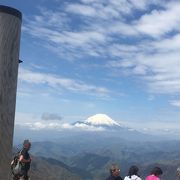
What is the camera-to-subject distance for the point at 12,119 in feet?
21.2

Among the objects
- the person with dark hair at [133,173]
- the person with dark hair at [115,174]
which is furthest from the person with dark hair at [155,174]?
the person with dark hair at [115,174]

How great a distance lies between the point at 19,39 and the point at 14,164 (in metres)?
4.08

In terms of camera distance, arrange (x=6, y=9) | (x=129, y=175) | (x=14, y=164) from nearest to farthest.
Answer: (x=6, y=9), (x=14, y=164), (x=129, y=175)

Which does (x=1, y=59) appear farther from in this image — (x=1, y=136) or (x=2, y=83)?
(x=1, y=136)

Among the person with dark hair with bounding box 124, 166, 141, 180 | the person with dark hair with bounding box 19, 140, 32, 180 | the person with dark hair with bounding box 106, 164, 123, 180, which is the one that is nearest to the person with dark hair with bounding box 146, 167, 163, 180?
the person with dark hair with bounding box 124, 166, 141, 180

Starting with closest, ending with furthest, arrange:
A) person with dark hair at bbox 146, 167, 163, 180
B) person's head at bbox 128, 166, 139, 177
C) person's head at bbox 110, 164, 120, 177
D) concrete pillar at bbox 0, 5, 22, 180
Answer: concrete pillar at bbox 0, 5, 22, 180 < person's head at bbox 110, 164, 120, 177 < person's head at bbox 128, 166, 139, 177 < person with dark hair at bbox 146, 167, 163, 180

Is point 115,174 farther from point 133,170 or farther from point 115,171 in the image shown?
point 133,170

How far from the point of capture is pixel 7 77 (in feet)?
21.0

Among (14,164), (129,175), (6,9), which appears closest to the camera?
(6,9)

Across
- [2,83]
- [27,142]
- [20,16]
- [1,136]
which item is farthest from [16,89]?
[27,142]

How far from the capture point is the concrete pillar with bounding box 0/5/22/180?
6.38 metres

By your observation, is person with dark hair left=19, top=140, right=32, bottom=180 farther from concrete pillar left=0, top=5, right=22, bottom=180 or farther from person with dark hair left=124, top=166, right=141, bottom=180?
person with dark hair left=124, top=166, right=141, bottom=180

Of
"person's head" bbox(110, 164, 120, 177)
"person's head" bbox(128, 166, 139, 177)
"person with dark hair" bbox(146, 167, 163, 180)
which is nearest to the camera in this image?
"person's head" bbox(110, 164, 120, 177)

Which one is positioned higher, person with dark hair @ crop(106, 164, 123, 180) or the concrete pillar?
the concrete pillar
